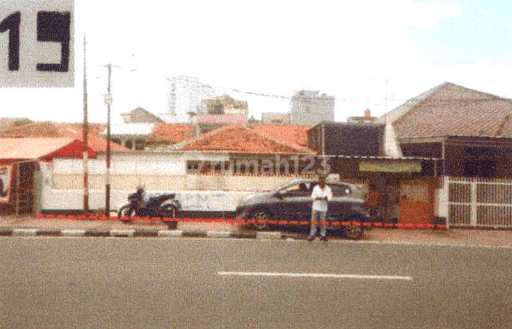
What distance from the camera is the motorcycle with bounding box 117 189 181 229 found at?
16.8 metres

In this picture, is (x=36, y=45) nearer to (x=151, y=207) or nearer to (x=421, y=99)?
(x=151, y=207)

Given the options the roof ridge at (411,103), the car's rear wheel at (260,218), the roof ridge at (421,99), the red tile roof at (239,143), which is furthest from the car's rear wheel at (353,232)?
the roof ridge at (411,103)

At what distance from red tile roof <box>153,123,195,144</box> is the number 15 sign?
39.2 meters

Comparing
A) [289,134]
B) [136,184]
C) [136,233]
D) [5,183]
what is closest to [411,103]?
[289,134]

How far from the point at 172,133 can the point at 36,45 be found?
134 feet

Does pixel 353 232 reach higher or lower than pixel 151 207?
lower

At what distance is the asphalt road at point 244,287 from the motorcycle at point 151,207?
15.6ft

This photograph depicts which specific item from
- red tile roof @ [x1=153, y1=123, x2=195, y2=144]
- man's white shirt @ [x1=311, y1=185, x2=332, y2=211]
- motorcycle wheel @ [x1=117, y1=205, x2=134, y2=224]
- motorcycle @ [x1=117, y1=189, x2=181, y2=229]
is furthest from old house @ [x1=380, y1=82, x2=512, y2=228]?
red tile roof @ [x1=153, y1=123, x2=195, y2=144]

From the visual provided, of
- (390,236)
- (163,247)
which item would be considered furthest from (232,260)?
(390,236)

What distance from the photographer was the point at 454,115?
2498cm

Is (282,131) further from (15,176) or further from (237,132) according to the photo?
(15,176)

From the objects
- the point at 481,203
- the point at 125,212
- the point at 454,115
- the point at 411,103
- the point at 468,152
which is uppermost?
the point at 411,103

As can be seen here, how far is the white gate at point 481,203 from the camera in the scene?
1794 cm

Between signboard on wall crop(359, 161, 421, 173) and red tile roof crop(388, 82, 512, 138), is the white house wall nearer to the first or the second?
signboard on wall crop(359, 161, 421, 173)
